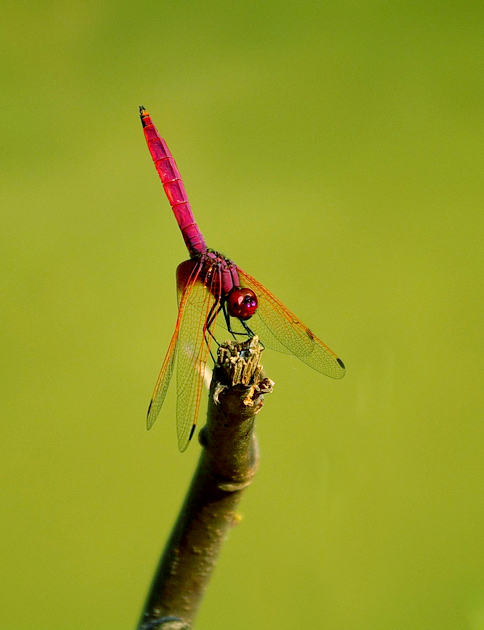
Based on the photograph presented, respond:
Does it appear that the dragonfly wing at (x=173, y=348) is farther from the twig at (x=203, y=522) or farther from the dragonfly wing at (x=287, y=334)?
the twig at (x=203, y=522)

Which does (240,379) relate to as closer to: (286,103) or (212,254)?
(212,254)

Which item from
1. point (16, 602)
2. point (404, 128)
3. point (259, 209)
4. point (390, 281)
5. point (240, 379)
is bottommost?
point (16, 602)

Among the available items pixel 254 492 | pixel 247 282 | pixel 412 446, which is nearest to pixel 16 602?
pixel 254 492

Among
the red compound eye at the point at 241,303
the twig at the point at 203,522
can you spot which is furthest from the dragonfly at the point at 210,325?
the twig at the point at 203,522

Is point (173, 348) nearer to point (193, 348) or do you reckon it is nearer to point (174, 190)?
point (193, 348)

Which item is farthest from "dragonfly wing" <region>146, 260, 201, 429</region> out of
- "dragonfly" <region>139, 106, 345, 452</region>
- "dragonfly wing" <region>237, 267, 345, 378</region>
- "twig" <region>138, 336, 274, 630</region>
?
"twig" <region>138, 336, 274, 630</region>

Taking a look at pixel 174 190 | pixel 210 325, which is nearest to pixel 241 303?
pixel 210 325

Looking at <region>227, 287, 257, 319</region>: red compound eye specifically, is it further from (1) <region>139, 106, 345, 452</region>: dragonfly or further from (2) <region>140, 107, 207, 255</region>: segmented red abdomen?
(2) <region>140, 107, 207, 255</region>: segmented red abdomen
